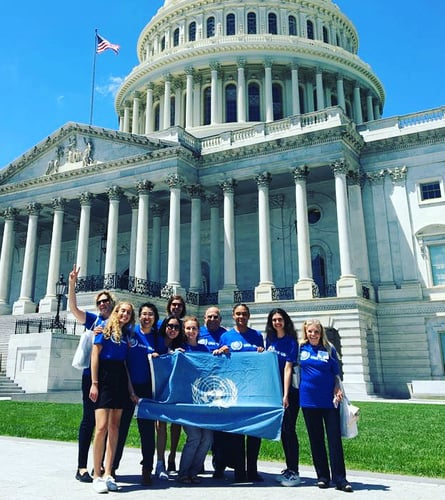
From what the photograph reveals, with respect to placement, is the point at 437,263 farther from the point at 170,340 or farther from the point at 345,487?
the point at 345,487

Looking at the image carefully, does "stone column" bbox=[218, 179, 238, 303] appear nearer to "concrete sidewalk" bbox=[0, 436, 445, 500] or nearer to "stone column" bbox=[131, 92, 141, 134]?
"stone column" bbox=[131, 92, 141, 134]

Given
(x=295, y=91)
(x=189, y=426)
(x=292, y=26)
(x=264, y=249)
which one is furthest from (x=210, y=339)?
(x=292, y=26)

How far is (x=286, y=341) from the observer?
24.4 feet

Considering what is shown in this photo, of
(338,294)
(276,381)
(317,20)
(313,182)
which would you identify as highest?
(317,20)

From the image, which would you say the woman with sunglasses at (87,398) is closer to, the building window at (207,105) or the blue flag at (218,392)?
the blue flag at (218,392)

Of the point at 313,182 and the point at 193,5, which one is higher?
the point at 193,5

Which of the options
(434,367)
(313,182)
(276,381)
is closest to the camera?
(276,381)

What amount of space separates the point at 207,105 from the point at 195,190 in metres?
18.6

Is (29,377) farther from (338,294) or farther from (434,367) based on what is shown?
(434,367)

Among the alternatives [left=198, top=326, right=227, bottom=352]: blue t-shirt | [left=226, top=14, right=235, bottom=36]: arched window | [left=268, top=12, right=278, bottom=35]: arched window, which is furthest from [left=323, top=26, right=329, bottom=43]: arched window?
[left=198, top=326, right=227, bottom=352]: blue t-shirt

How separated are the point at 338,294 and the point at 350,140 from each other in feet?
34.9

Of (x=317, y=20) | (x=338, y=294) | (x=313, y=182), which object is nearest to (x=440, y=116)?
(x=313, y=182)

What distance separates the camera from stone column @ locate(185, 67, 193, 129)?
50.1 meters

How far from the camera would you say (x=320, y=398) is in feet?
22.8
